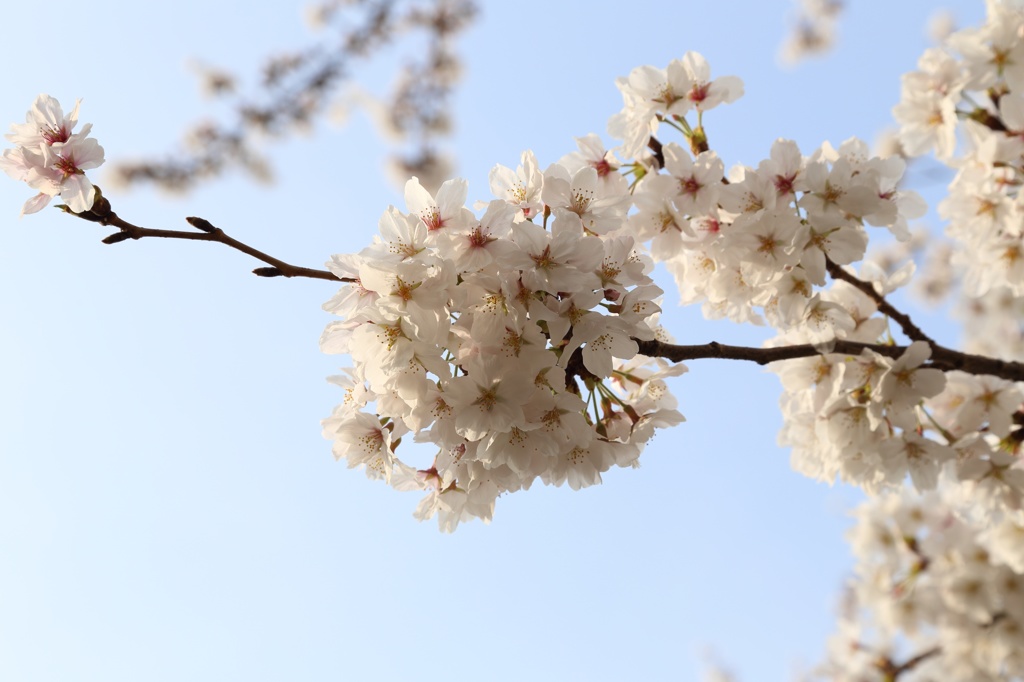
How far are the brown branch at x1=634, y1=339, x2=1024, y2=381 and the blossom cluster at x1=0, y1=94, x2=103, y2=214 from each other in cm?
128

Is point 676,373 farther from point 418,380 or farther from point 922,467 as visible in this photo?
point 922,467

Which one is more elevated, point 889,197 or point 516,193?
point 889,197

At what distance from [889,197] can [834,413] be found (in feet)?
2.27

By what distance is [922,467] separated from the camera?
2357mm

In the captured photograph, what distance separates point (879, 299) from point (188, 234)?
2.05 meters

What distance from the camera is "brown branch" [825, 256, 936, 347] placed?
2.22 metres

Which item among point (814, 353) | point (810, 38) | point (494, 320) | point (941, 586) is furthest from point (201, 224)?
point (810, 38)

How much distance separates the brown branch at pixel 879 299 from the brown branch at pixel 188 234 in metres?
1.54

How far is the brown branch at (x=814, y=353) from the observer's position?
1.71 meters

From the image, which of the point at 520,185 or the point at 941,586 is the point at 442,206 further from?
the point at 941,586

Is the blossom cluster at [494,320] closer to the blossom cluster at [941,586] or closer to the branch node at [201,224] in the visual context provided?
the branch node at [201,224]

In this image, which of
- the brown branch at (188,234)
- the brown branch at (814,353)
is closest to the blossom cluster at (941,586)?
the brown branch at (814,353)

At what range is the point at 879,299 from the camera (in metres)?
2.36

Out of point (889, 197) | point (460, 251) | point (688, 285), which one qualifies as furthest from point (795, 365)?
point (460, 251)
